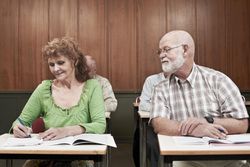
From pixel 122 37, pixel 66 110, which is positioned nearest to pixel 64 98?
pixel 66 110

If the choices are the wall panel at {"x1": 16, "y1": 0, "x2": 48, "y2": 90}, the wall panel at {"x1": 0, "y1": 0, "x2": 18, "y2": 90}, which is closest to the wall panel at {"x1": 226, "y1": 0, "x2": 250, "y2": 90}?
the wall panel at {"x1": 16, "y1": 0, "x2": 48, "y2": 90}

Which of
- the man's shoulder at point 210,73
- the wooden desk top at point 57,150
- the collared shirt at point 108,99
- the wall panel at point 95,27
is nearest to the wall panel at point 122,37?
the wall panel at point 95,27

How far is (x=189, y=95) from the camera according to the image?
85.0 inches

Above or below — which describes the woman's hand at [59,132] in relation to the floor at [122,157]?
above

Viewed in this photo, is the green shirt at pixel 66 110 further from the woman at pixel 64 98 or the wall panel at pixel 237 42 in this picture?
the wall panel at pixel 237 42

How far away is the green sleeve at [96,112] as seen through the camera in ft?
6.73

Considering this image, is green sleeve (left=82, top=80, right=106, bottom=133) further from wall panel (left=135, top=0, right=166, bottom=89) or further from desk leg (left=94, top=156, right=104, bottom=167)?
wall panel (left=135, top=0, right=166, bottom=89)

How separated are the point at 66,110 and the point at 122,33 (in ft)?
12.2

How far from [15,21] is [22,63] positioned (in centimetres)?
73

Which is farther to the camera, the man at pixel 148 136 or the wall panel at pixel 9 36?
the wall panel at pixel 9 36

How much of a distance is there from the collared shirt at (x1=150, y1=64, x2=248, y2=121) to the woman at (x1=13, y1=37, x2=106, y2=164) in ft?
1.33

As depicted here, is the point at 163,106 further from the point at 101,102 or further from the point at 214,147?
the point at 214,147

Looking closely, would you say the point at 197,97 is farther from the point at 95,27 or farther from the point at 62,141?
the point at 95,27

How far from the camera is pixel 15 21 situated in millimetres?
5730
